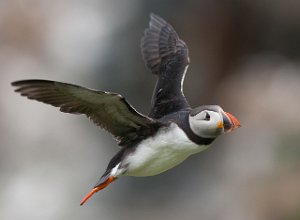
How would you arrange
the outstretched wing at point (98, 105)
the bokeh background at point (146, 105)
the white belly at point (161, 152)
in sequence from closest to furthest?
the outstretched wing at point (98, 105) → the white belly at point (161, 152) → the bokeh background at point (146, 105)

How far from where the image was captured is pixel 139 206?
348 inches

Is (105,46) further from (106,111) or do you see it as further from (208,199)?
(106,111)

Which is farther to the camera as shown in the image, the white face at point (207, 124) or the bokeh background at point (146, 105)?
the bokeh background at point (146, 105)

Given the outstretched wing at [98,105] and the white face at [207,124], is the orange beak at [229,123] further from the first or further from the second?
the outstretched wing at [98,105]

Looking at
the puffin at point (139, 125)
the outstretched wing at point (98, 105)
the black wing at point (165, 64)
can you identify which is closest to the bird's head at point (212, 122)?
the puffin at point (139, 125)

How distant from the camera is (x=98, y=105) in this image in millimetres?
4426

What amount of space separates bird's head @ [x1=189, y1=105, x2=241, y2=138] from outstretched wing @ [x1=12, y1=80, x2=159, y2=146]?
278mm

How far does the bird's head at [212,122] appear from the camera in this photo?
424 cm

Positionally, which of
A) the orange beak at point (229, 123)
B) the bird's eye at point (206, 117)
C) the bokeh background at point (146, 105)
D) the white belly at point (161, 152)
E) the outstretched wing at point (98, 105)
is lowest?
the bokeh background at point (146, 105)

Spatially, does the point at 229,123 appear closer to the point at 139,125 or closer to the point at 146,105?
the point at 139,125

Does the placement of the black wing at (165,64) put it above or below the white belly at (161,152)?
above

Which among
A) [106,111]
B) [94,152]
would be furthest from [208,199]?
[106,111]

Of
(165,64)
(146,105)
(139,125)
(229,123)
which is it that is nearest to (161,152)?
(139,125)

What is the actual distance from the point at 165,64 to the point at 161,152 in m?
1.19
